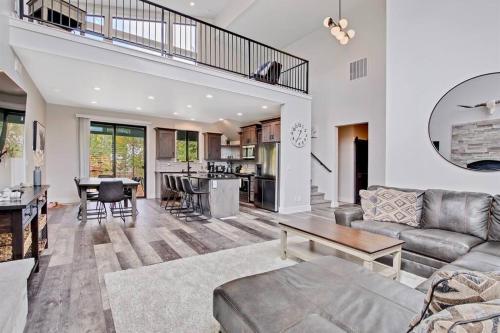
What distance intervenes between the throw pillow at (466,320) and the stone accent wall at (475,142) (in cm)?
356

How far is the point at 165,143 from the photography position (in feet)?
27.4

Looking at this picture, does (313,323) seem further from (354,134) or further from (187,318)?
(354,134)

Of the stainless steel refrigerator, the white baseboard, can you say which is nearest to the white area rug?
the white baseboard

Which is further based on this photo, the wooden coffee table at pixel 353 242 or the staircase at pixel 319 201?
the staircase at pixel 319 201

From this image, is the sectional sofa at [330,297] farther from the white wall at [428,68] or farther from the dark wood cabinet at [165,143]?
the dark wood cabinet at [165,143]

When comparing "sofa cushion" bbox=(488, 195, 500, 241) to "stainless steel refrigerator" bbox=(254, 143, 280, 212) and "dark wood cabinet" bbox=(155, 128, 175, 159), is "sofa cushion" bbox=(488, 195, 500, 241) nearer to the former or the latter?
"stainless steel refrigerator" bbox=(254, 143, 280, 212)

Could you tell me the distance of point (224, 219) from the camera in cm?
536

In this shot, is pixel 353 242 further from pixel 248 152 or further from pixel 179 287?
pixel 248 152

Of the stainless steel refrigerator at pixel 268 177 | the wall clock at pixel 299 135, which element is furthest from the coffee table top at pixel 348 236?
the wall clock at pixel 299 135

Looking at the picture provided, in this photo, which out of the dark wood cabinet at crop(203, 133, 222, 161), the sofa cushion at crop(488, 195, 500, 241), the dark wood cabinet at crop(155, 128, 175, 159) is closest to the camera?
the sofa cushion at crop(488, 195, 500, 241)

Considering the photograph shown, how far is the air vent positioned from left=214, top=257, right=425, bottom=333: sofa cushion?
6.39 meters

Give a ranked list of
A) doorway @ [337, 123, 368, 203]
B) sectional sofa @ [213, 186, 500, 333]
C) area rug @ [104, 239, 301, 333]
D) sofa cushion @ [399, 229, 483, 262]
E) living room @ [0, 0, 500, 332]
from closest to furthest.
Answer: sectional sofa @ [213, 186, 500, 333]
living room @ [0, 0, 500, 332]
area rug @ [104, 239, 301, 333]
sofa cushion @ [399, 229, 483, 262]
doorway @ [337, 123, 368, 203]

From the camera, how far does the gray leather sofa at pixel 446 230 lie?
97.7 inches

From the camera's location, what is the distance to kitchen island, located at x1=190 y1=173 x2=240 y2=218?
5.57m
